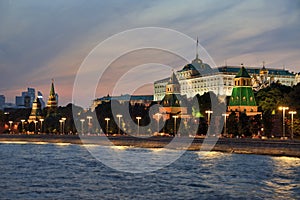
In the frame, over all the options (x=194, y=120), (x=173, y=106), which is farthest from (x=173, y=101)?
(x=194, y=120)

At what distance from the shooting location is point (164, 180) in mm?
37406

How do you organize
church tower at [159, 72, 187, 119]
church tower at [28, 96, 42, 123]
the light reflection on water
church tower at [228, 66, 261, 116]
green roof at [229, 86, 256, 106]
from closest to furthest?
the light reflection on water
church tower at [228, 66, 261, 116]
green roof at [229, 86, 256, 106]
church tower at [159, 72, 187, 119]
church tower at [28, 96, 42, 123]

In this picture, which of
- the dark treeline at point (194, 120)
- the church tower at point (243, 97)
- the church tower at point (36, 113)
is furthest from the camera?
the church tower at point (36, 113)

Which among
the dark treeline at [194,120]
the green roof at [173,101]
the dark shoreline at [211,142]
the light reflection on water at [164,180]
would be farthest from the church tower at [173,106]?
the light reflection on water at [164,180]

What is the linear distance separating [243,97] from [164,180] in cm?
6894

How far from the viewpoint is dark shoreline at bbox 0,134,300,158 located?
52.5m

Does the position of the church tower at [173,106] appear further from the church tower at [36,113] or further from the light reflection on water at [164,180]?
the light reflection on water at [164,180]

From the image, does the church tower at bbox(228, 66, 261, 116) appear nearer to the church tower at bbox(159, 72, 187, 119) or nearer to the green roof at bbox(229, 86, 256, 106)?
the green roof at bbox(229, 86, 256, 106)

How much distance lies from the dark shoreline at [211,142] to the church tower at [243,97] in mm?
31149

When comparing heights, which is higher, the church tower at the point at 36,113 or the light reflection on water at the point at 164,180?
the church tower at the point at 36,113

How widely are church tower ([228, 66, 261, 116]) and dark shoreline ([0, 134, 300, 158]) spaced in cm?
3115

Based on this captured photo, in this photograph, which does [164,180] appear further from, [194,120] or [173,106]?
[173,106]

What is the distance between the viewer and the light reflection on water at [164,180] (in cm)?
3059

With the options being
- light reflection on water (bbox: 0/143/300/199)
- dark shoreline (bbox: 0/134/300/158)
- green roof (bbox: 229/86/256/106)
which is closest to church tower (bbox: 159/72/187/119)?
green roof (bbox: 229/86/256/106)
